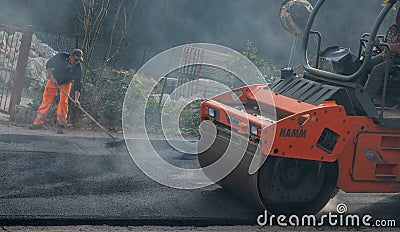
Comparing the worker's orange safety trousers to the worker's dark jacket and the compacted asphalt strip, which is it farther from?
the compacted asphalt strip

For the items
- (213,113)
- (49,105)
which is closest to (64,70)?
(49,105)

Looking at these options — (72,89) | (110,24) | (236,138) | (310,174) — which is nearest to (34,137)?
(72,89)

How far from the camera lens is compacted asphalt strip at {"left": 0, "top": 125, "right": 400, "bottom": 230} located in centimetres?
481

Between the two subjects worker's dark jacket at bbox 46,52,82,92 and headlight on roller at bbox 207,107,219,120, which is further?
worker's dark jacket at bbox 46,52,82,92

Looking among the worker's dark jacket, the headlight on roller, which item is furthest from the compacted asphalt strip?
the worker's dark jacket

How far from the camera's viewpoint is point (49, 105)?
8.55 metres

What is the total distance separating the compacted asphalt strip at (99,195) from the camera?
4812 millimetres

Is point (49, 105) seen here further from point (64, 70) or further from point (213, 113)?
point (213, 113)

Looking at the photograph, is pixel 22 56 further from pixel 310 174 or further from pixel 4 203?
pixel 310 174

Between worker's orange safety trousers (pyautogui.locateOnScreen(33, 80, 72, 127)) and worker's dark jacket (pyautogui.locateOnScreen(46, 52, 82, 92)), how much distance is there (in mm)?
127

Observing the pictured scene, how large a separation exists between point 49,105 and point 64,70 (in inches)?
24.2

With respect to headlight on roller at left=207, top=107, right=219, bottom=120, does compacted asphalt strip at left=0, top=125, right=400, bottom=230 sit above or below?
below

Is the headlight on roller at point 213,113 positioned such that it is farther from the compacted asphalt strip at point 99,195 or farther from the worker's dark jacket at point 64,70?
the worker's dark jacket at point 64,70

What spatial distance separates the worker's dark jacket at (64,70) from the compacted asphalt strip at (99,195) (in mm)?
1424
